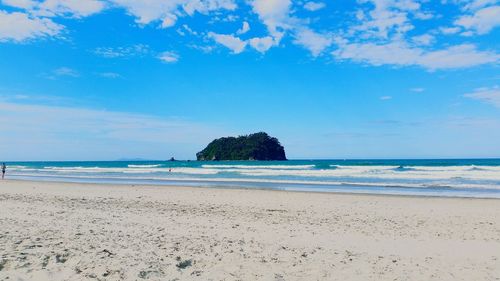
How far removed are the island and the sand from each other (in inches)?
4254

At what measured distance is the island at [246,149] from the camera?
120062mm

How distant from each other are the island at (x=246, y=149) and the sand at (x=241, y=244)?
10805 cm

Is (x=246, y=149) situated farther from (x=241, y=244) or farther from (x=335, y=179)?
(x=241, y=244)

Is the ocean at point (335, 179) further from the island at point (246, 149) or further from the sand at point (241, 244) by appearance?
the island at point (246, 149)

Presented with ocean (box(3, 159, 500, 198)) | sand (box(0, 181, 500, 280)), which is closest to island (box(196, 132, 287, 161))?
ocean (box(3, 159, 500, 198))

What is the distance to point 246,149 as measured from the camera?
12144cm

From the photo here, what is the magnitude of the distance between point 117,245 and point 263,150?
11434cm

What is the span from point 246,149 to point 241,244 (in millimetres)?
114453

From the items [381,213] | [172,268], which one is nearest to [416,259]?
[172,268]

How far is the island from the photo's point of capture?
120062 millimetres

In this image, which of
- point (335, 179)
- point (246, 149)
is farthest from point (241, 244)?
point (246, 149)

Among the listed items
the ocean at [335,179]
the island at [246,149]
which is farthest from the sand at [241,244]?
the island at [246,149]

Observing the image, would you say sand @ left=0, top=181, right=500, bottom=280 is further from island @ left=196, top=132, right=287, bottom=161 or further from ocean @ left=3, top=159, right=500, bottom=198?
island @ left=196, top=132, right=287, bottom=161

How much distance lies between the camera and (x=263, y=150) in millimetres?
120562
